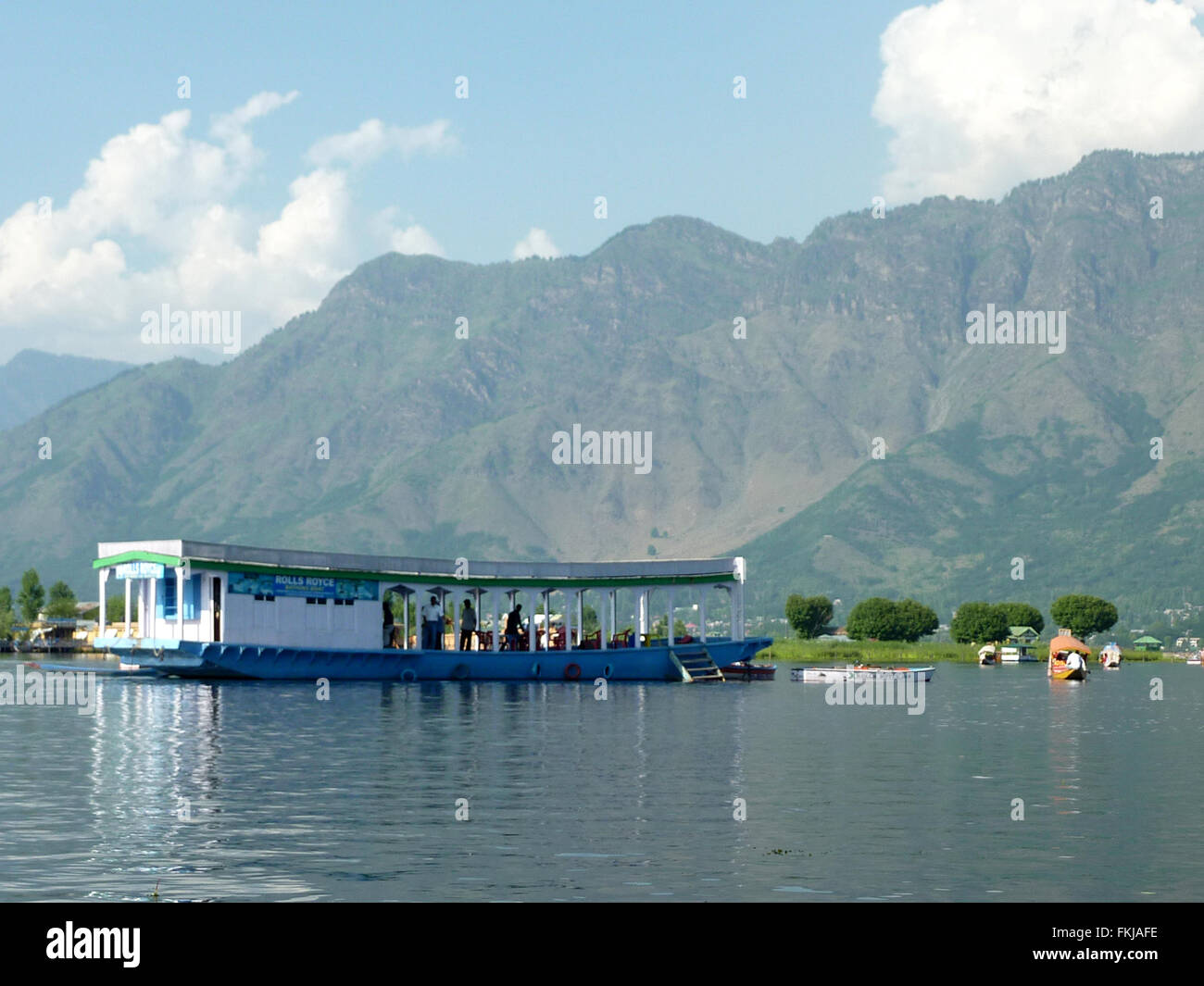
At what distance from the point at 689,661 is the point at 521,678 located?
46.1 feet

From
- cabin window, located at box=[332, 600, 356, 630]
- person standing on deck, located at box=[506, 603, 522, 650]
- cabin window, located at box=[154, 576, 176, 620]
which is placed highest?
cabin window, located at box=[154, 576, 176, 620]

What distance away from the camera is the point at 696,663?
4200 inches

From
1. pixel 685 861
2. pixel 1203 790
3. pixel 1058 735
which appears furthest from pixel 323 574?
pixel 685 861

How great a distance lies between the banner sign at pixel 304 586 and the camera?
83562 millimetres

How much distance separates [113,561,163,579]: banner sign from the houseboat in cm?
7

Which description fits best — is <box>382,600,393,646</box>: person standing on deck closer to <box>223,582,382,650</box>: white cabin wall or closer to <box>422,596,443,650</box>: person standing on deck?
<box>223,582,382,650</box>: white cabin wall

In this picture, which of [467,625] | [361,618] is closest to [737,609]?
[467,625]

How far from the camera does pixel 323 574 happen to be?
290 feet

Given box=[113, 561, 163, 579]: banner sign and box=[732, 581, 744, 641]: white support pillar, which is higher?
box=[113, 561, 163, 579]: banner sign

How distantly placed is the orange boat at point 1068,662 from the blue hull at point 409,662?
3758 centimetres

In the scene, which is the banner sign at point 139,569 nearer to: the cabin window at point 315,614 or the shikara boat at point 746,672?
the cabin window at point 315,614

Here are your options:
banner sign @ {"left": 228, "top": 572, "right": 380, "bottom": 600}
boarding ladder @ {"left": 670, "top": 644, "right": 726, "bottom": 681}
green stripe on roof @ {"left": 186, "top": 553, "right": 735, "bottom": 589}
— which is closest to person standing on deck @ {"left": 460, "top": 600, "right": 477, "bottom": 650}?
green stripe on roof @ {"left": 186, "top": 553, "right": 735, "bottom": 589}

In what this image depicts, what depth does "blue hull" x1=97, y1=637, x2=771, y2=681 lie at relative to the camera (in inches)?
3290

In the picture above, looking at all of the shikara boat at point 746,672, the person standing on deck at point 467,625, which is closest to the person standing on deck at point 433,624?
the person standing on deck at point 467,625
